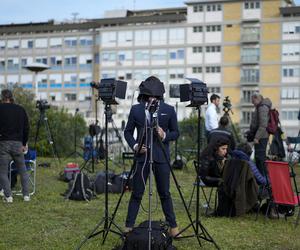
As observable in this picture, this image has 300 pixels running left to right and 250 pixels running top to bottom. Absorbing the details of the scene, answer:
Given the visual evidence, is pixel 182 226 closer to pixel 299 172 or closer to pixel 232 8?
pixel 299 172

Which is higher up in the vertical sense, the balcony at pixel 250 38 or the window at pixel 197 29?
the window at pixel 197 29

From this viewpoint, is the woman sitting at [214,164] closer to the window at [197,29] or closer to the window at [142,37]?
the window at [197,29]

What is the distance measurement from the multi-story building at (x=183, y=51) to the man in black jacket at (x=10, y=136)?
38.5 m

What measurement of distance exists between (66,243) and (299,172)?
26.4ft

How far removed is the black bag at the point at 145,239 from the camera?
4.53 metres

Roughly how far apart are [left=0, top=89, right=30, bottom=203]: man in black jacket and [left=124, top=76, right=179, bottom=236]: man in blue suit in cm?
264

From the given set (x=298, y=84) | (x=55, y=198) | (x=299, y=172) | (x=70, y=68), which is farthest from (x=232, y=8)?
(x=55, y=198)

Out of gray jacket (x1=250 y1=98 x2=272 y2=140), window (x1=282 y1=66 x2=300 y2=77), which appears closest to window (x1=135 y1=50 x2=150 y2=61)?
window (x1=282 y1=66 x2=300 y2=77)

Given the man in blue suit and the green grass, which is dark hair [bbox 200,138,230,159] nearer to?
the green grass

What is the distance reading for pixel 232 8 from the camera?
51688 mm

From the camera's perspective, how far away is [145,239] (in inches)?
179

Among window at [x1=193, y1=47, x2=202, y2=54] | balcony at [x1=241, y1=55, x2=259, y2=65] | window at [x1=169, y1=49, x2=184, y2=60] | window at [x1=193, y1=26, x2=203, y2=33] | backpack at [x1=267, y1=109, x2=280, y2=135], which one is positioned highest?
window at [x1=193, y1=26, x2=203, y2=33]

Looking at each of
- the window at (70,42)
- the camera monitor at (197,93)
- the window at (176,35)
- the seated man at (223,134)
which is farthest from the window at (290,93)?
the camera monitor at (197,93)

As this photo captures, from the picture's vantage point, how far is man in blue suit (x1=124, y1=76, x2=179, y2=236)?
4938 millimetres
